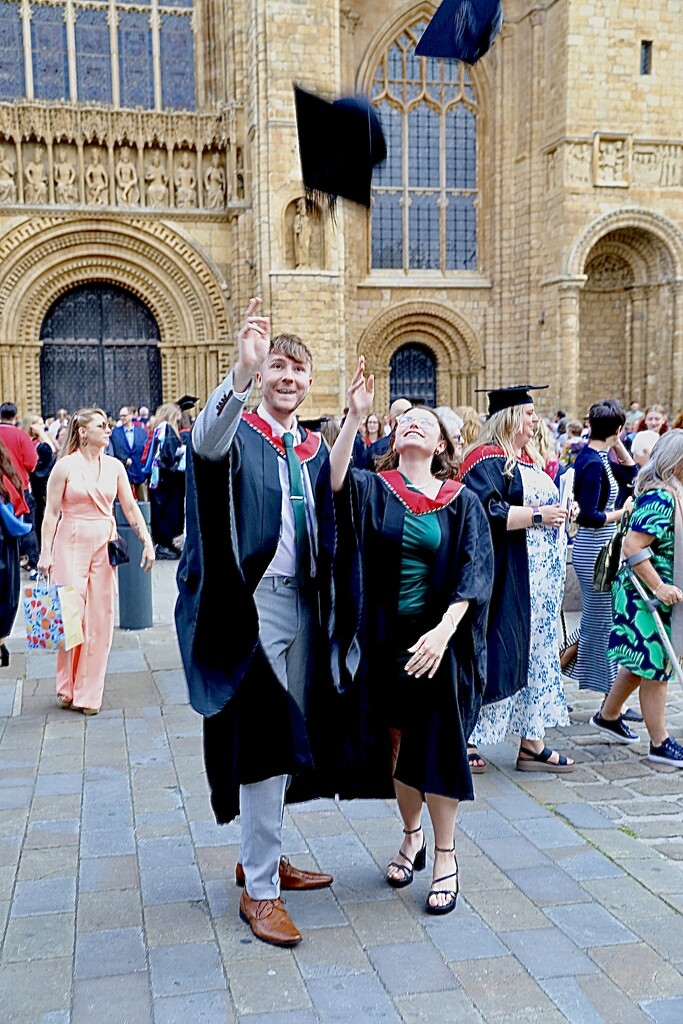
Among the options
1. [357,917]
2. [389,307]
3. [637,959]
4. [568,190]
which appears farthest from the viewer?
[389,307]

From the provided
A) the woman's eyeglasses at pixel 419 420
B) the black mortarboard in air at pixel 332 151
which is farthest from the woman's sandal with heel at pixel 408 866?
the black mortarboard in air at pixel 332 151

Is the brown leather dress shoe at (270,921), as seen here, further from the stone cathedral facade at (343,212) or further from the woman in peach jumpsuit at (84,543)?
the stone cathedral facade at (343,212)

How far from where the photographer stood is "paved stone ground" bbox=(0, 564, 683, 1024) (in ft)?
9.85

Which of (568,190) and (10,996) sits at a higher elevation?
(568,190)

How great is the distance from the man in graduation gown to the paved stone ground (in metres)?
0.32

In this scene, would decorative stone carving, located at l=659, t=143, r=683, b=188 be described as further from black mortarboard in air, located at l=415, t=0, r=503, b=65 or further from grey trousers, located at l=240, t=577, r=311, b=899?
grey trousers, located at l=240, t=577, r=311, b=899

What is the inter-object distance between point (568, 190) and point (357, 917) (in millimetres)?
18564

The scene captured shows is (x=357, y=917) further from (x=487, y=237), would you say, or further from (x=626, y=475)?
(x=487, y=237)

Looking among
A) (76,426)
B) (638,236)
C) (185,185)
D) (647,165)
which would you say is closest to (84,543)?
(76,426)

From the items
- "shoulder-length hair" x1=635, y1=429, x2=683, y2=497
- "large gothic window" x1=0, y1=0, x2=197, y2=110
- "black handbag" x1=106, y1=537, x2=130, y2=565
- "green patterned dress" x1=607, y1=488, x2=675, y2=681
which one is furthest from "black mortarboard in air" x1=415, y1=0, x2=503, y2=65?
"large gothic window" x1=0, y1=0, x2=197, y2=110

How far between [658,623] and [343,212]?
45.8 feet

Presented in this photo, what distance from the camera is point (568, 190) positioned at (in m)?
19.5

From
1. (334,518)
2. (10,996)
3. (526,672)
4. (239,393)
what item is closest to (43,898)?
(10,996)

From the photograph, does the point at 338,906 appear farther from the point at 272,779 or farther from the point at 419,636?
the point at 419,636
